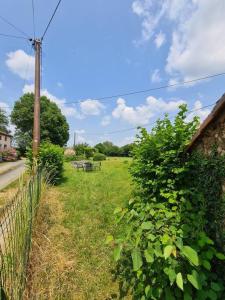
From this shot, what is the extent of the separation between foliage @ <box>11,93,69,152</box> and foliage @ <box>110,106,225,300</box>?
103 feet

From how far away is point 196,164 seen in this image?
3441mm

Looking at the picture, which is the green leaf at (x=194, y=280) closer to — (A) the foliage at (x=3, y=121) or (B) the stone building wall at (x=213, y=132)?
(B) the stone building wall at (x=213, y=132)

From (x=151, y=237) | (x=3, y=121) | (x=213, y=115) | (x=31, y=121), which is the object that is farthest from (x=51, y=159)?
(x=3, y=121)

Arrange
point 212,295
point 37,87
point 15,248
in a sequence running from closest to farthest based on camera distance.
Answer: point 212,295 → point 15,248 → point 37,87

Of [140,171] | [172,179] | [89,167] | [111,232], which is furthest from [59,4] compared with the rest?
[89,167]

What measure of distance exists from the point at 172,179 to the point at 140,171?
846 millimetres

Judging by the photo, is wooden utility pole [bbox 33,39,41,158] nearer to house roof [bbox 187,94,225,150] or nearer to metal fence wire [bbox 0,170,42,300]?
metal fence wire [bbox 0,170,42,300]

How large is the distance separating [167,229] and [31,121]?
119 feet

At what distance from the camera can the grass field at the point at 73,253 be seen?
9.81 feet

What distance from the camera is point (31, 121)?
35.2 m

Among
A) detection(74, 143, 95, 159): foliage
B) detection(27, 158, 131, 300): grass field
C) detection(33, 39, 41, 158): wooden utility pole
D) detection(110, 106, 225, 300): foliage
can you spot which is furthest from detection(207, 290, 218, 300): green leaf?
detection(74, 143, 95, 159): foliage

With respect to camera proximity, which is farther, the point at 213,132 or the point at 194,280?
the point at 213,132

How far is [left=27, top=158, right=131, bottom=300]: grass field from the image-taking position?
9.81 ft

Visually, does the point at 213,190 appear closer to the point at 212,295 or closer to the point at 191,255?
the point at 212,295
